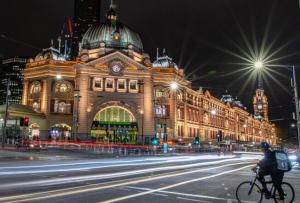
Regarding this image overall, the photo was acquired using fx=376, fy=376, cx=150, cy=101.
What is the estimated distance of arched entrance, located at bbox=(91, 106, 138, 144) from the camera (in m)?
86.3

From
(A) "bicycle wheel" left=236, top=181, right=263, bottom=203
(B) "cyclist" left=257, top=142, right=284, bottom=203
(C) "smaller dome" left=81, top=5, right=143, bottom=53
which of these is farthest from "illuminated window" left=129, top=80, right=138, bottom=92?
(B) "cyclist" left=257, top=142, right=284, bottom=203

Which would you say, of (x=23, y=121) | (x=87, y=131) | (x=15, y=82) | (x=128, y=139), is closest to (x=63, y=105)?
(x=87, y=131)

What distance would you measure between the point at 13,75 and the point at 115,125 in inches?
4836

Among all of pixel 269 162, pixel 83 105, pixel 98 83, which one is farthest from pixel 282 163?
pixel 98 83

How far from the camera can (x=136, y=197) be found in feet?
42.0

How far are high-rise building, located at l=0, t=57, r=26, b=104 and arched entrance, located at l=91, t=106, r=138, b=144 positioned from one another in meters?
106

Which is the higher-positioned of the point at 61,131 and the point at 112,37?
the point at 112,37

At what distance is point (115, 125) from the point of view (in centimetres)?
8794

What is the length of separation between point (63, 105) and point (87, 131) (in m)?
10.0

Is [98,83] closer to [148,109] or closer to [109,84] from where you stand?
[109,84]

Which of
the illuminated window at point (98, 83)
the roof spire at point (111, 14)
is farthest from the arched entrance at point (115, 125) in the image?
the roof spire at point (111, 14)

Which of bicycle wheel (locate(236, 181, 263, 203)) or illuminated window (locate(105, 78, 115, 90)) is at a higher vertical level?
illuminated window (locate(105, 78, 115, 90))

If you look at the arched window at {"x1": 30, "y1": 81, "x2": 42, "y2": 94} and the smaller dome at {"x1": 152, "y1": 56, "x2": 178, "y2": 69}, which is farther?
the smaller dome at {"x1": 152, "y1": 56, "x2": 178, "y2": 69}

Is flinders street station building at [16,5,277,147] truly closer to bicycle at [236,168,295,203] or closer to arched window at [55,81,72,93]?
arched window at [55,81,72,93]
